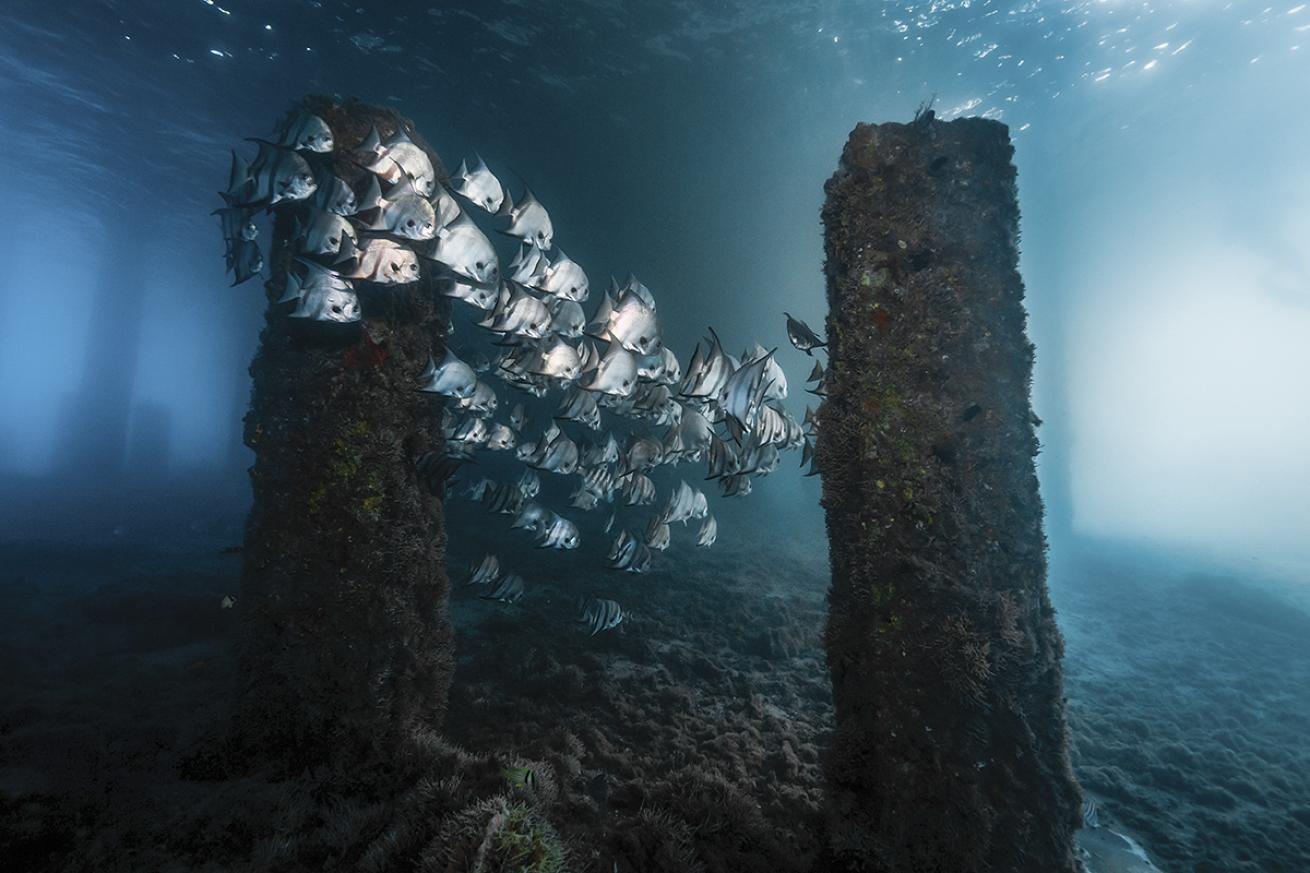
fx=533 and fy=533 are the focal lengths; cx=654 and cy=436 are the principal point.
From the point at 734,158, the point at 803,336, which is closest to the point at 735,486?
the point at 803,336

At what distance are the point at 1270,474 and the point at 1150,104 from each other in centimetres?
17747

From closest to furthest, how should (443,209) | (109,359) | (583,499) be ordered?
(443,209), (583,499), (109,359)

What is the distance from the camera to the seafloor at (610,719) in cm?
394

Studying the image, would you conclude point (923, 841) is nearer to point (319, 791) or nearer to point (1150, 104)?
point (319, 791)

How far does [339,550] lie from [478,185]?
3.62 m

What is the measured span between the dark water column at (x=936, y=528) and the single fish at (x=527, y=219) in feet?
8.86

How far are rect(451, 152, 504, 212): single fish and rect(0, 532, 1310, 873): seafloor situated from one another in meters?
5.30

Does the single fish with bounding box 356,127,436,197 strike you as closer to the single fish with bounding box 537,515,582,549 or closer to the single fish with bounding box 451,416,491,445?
the single fish with bounding box 451,416,491,445

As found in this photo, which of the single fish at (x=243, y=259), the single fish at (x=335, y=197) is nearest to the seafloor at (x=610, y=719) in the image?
the single fish at (x=243, y=259)

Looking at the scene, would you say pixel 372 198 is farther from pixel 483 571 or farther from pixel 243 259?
pixel 483 571

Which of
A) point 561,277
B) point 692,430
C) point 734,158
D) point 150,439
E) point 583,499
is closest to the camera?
point 561,277

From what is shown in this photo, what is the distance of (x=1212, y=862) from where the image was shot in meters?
6.49

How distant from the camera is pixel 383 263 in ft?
14.9

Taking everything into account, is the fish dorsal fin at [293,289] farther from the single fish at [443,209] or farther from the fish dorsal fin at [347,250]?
the single fish at [443,209]
